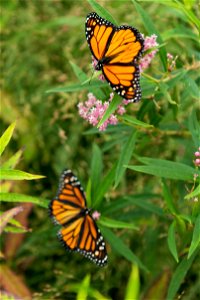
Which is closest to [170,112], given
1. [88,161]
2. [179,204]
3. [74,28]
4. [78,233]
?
[179,204]

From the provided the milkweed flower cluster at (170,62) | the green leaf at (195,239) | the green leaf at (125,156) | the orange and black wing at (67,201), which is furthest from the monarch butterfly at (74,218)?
the milkweed flower cluster at (170,62)

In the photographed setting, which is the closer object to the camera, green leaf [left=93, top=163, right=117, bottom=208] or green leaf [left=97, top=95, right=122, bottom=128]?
green leaf [left=97, top=95, right=122, bottom=128]

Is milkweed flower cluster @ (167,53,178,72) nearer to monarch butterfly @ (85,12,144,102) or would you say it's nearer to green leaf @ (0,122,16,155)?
monarch butterfly @ (85,12,144,102)

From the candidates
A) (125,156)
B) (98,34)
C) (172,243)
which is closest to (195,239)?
(172,243)

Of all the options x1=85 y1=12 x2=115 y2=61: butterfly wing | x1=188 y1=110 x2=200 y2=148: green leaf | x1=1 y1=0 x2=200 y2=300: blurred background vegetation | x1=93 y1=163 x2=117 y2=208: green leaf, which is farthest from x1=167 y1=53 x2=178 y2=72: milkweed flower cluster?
x1=93 y1=163 x2=117 y2=208: green leaf

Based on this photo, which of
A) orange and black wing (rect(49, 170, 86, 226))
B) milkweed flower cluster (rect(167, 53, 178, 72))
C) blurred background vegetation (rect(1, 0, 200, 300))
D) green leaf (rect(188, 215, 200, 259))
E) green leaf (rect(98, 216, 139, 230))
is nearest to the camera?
green leaf (rect(188, 215, 200, 259))

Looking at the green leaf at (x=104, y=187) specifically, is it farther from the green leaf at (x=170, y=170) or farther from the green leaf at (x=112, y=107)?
the green leaf at (x=112, y=107)

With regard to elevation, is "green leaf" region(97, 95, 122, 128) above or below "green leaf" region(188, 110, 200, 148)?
above

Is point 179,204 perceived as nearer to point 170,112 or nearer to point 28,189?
point 170,112
